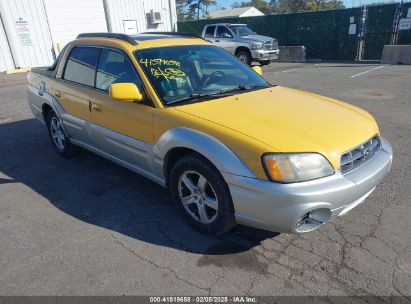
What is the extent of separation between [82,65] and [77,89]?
321 mm

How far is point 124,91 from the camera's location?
3.20 metres

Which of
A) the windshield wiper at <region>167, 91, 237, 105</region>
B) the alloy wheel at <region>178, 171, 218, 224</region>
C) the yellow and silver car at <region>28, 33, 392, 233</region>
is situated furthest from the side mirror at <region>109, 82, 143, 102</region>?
the alloy wheel at <region>178, 171, 218, 224</region>

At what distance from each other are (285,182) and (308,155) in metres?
0.27

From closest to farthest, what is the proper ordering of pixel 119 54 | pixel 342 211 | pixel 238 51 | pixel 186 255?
pixel 342 211
pixel 186 255
pixel 119 54
pixel 238 51

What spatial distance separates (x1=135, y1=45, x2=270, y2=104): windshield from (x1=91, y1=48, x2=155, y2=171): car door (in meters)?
0.19

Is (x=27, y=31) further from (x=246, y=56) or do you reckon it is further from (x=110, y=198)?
(x=110, y=198)

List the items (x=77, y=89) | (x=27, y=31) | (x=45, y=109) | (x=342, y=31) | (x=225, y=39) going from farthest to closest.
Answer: (x=342, y=31)
(x=27, y=31)
(x=225, y=39)
(x=45, y=109)
(x=77, y=89)

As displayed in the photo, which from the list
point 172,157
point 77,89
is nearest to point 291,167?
point 172,157

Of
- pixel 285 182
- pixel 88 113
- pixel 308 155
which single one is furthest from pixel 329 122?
pixel 88 113

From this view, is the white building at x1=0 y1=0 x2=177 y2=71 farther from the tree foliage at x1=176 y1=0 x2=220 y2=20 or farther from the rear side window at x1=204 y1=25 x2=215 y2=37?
the tree foliage at x1=176 y1=0 x2=220 y2=20

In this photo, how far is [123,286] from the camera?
2.60 meters

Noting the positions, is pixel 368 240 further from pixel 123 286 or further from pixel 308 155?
pixel 123 286

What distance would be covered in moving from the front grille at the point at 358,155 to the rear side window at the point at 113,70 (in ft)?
6.64

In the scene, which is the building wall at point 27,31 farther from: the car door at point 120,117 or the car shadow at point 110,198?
the car door at point 120,117
